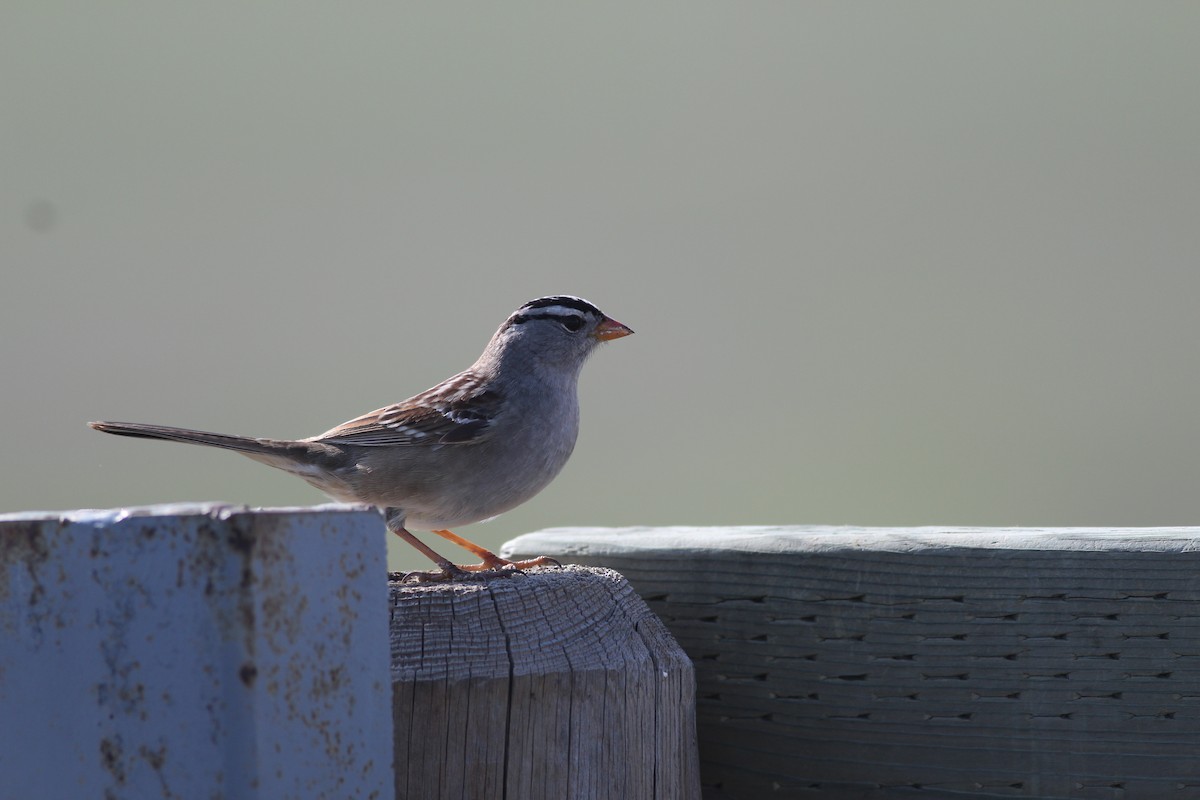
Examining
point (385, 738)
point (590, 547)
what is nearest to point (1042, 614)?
point (590, 547)

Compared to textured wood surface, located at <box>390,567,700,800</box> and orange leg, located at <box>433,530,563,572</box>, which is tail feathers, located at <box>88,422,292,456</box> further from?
textured wood surface, located at <box>390,567,700,800</box>

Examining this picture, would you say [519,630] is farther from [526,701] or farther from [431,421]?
[431,421]

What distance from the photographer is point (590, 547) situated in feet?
10.8

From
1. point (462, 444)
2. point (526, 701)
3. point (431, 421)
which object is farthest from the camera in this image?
point (431, 421)

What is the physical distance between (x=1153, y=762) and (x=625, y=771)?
1091mm

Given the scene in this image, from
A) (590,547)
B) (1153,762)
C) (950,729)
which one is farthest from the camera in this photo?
(590,547)

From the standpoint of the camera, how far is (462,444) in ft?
14.1

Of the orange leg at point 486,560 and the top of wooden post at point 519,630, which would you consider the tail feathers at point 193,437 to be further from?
the top of wooden post at point 519,630

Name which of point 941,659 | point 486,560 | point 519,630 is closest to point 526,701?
point 519,630

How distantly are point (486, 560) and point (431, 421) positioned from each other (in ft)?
1.89

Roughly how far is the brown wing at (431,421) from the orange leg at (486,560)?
407mm

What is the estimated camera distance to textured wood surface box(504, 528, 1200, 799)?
7.83 feet

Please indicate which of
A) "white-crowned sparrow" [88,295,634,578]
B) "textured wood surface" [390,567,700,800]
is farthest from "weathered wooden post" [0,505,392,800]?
"white-crowned sparrow" [88,295,634,578]

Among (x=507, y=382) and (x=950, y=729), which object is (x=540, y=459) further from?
(x=950, y=729)
